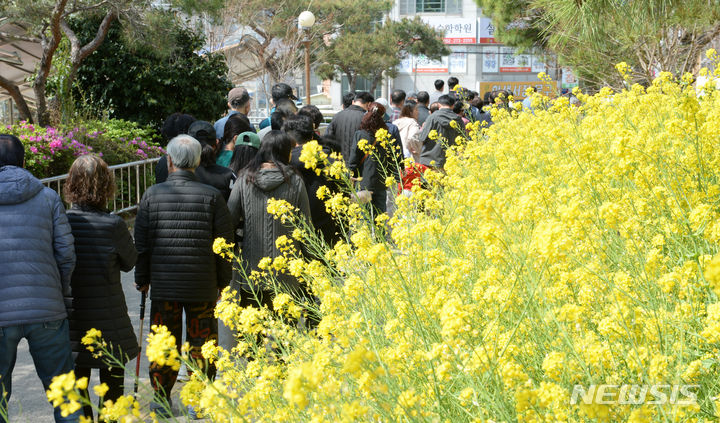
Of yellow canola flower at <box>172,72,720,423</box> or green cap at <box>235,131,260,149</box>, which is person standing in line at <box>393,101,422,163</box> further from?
yellow canola flower at <box>172,72,720,423</box>

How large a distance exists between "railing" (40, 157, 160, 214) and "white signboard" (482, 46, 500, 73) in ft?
158

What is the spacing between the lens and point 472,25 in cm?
5562

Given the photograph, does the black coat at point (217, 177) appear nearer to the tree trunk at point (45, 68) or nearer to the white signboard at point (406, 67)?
the tree trunk at point (45, 68)

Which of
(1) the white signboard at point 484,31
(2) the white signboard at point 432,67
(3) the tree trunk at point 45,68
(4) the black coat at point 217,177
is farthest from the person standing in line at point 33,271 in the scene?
(2) the white signboard at point 432,67

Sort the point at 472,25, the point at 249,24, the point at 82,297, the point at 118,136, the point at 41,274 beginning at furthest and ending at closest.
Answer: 1. the point at 472,25
2. the point at 249,24
3. the point at 118,136
4. the point at 82,297
5. the point at 41,274

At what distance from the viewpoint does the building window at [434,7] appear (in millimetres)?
55406

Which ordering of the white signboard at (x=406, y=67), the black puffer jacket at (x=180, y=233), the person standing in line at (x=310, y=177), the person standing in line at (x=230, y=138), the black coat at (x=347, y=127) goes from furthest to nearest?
the white signboard at (x=406, y=67) < the black coat at (x=347, y=127) < the person standing in line at (x=230, y=138) < the person standing in line at (x=310, y=177) < the black puffer jacket at (x=180, y=233)

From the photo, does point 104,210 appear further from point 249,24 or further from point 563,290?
point 249,24

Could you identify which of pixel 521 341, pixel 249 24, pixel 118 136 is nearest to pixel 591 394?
pixel 521 341

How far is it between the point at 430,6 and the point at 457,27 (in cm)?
252

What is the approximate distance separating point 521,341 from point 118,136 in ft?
32.9

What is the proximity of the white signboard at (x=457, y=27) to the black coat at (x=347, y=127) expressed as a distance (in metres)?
49.4

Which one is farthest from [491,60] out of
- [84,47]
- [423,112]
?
[423,112]

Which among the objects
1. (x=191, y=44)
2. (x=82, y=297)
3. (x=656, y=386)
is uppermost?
(x=191, y=44)
